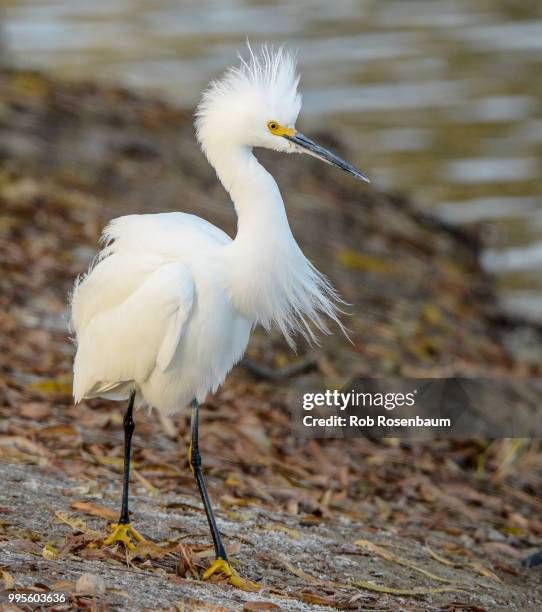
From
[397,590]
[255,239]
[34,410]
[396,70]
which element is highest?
[396,70]

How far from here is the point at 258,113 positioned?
191 inches

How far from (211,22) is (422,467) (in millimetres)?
16072

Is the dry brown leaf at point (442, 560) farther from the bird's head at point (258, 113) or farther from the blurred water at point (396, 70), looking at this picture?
the blurred water at point (396, 70)

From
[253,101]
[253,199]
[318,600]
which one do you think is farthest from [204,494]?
[253,101]

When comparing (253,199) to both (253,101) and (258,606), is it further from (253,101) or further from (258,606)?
(258,606)

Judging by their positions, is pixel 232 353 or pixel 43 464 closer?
pixel 232 353

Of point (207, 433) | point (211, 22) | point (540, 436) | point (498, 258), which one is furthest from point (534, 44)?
point (207, 433)

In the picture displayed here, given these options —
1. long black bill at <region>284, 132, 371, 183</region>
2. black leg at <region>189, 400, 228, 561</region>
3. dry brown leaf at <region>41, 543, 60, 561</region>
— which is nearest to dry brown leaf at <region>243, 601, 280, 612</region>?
black leg at <region>189, 400, 228, 561</region>

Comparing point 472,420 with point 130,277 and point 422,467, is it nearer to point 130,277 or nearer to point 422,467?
point 422,467

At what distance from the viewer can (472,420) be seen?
7.64 m

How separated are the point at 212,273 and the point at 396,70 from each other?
1447 cm

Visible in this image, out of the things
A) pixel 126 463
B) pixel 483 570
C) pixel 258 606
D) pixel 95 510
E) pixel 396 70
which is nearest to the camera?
pixel 258 606

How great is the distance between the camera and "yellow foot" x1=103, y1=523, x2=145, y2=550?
4832 mm

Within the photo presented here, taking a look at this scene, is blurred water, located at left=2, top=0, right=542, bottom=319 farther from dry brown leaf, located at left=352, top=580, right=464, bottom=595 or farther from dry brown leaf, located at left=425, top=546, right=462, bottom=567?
dry brown leaf, located at left=352, top=580, right=464, bottom=595
